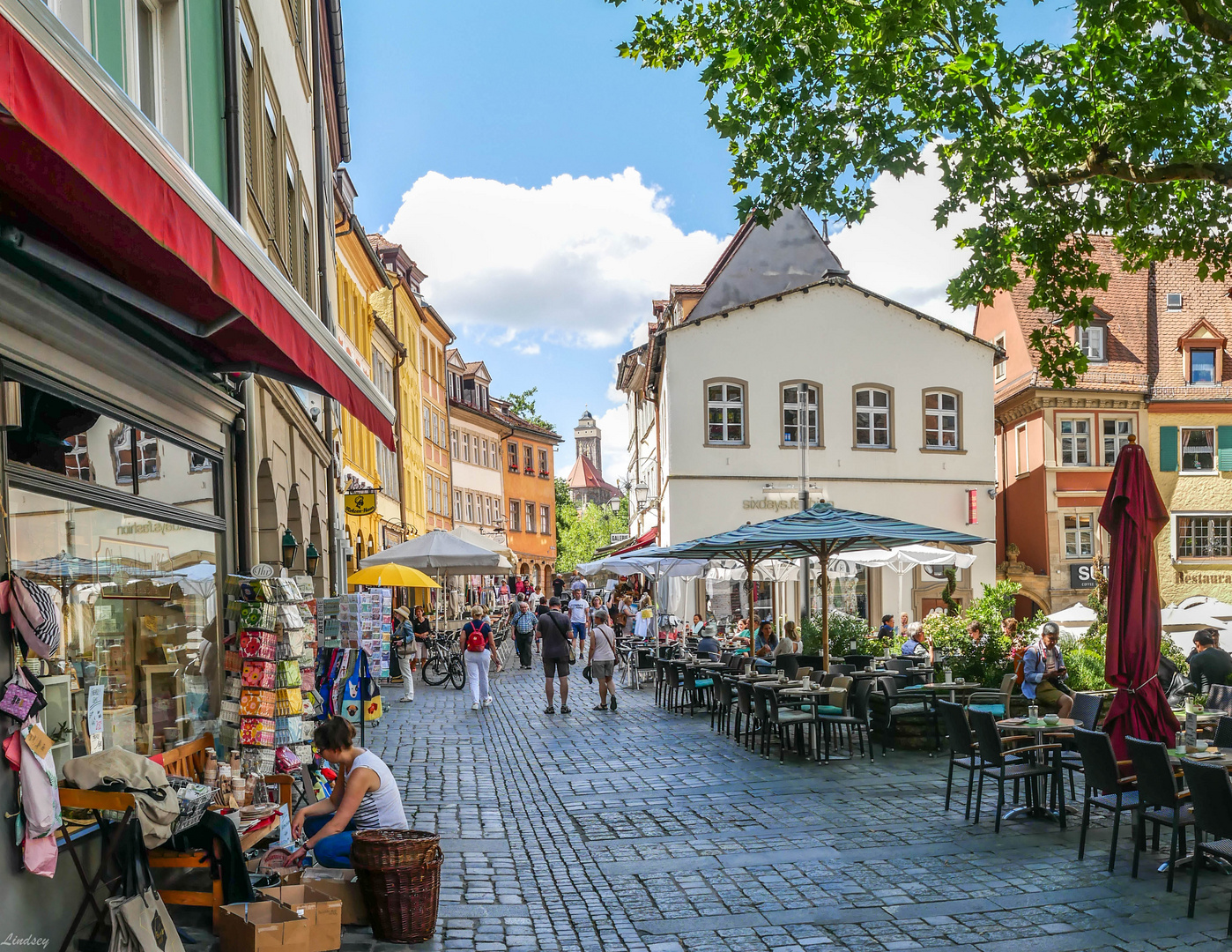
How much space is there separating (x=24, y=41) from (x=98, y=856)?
14.3ft

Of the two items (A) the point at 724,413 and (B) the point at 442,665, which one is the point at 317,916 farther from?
(A) the point at 724,413

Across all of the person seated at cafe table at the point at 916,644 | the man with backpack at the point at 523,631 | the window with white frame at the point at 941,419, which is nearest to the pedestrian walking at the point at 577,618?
A: the man with backpack at the point at 523,631

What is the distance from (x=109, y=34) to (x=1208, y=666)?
498 inches

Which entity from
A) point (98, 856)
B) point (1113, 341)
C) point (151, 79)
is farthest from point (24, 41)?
point (1113, 341)

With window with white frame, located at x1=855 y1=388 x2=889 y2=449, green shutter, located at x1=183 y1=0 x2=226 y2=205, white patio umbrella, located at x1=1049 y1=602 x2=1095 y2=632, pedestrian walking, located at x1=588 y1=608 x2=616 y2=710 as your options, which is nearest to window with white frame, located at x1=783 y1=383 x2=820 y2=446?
window with white frame, located at x1=855 y1=388 x2=889 y2=449

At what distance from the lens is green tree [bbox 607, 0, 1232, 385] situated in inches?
420

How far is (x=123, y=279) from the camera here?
18.7ft

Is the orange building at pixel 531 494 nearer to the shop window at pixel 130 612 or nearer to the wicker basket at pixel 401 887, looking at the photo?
the shop window at pixel 130 612

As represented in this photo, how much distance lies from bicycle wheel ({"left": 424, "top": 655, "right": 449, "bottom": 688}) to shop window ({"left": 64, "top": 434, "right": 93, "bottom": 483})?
18866 mm

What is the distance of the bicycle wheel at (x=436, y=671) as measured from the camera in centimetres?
2516

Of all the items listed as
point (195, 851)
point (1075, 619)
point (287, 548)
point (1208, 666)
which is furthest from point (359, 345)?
point (195, 851)

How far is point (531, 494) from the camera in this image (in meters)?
70.4

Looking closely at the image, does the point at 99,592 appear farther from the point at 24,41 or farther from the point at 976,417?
the point at 976,417

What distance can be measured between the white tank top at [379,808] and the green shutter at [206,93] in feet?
15.9
